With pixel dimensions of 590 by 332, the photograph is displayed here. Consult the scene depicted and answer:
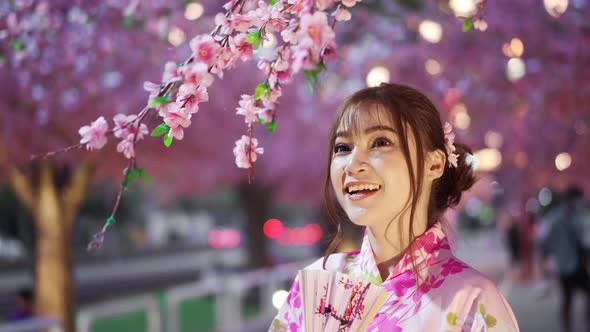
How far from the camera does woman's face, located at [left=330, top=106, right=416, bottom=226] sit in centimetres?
228

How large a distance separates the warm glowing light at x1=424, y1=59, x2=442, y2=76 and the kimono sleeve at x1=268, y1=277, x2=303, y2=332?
5.06 meters

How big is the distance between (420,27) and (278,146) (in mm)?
8625

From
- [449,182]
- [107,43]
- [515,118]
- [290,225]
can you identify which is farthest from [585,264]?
[290,225]

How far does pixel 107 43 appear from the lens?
638cm

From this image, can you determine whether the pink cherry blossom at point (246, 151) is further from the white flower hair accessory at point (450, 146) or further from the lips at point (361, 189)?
the white flower hair accessory at point (450, 146)

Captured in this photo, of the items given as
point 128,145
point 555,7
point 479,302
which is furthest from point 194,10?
point 479,302

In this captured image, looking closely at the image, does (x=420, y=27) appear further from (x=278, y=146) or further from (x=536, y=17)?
(x=278, y=146)

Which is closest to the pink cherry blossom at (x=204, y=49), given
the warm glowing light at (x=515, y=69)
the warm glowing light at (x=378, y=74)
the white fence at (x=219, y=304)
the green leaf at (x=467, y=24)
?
the green leaf at (x=467, y=24)

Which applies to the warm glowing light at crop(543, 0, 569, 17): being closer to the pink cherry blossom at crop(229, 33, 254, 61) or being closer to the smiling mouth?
the smiling mouth

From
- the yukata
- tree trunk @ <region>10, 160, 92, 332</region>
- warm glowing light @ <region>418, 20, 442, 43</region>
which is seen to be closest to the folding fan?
the yukata

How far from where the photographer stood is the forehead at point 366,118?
230cm

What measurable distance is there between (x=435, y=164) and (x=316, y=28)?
35.6 inches

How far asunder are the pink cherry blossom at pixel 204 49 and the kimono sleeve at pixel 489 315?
42.2 inches

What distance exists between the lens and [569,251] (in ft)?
29.6
